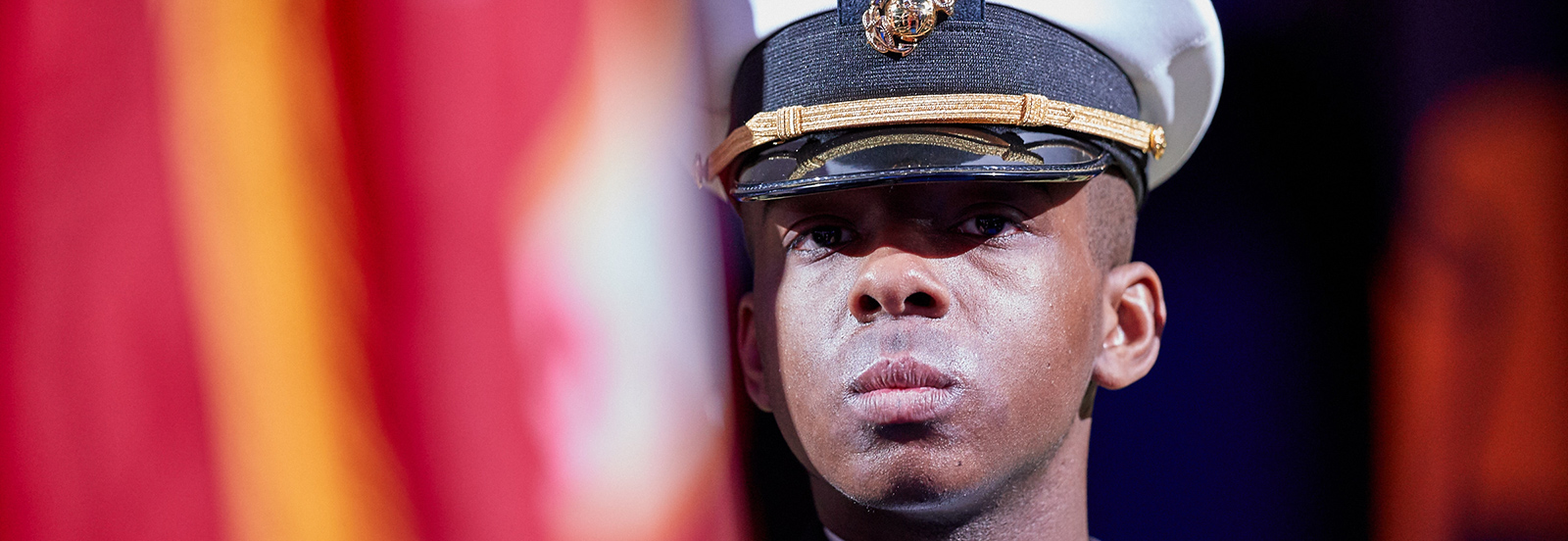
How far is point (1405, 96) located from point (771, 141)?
144 centimetres

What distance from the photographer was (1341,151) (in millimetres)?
2465

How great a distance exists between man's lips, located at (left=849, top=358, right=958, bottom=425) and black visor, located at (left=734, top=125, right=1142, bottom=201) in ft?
0.96

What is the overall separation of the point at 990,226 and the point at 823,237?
283mm

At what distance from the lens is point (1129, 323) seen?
209cm

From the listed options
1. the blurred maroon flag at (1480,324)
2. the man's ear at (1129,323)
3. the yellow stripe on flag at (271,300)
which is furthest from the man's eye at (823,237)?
the blurred maroon flag at (1480,324)

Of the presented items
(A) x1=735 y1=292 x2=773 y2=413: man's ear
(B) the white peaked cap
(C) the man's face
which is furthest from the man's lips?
(B) the white peaked cap

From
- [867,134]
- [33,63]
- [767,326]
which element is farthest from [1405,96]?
[33,63]

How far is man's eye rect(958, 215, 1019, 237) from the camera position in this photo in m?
1.85

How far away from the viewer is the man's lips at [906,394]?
171cm

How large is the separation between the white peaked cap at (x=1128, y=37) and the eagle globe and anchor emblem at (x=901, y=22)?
0.11 meters

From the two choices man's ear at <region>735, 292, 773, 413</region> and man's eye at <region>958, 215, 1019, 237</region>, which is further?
man's ear at <region>735, 292, 773, 413</region>

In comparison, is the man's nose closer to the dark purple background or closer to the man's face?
the man's face

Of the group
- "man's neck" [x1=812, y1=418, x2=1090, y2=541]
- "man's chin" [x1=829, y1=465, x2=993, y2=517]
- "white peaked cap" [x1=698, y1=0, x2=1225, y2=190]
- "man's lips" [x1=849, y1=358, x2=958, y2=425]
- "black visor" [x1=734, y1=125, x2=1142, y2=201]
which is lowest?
"man's neck" [x1=812, y1=418, x2=1090, y2=541]

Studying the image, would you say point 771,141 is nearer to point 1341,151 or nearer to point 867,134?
point 867,134
